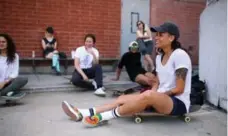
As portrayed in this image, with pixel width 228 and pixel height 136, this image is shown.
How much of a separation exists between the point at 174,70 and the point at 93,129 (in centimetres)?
119

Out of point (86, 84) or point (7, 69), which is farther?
point (86, 84)

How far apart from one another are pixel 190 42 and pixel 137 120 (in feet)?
22.4

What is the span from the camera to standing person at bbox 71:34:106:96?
565cm

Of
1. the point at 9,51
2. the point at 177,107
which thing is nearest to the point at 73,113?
the point at 177,107

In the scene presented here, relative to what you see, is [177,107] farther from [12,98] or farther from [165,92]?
[12,98]

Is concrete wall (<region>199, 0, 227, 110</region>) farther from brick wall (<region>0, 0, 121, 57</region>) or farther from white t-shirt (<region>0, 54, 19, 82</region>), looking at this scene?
brick wall (<region>0, 0, 121, 57</region>)

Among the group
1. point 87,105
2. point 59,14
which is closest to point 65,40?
point 59,14

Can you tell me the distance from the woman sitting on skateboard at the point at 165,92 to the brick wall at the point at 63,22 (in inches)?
187

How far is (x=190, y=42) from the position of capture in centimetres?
981

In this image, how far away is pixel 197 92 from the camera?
463 cm

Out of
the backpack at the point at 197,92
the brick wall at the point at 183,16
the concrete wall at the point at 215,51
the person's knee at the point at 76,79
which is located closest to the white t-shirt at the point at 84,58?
the person's knee at the point at 76,79

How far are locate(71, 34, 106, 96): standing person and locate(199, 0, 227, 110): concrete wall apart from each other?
2.02 metres

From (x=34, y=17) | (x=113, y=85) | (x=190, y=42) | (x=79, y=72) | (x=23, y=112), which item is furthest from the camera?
(x=190, y=42)

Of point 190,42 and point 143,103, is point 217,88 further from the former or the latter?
point 190,42
